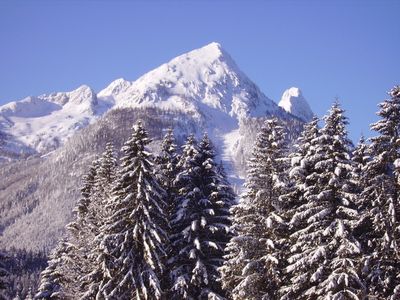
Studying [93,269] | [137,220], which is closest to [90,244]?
[93,269]

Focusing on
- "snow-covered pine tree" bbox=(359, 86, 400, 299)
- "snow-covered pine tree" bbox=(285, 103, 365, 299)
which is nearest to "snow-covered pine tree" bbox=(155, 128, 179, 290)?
"snow-covered pine tree" bbox=(285, 103, 365, 299)

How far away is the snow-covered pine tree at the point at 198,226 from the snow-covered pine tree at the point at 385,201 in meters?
11.4

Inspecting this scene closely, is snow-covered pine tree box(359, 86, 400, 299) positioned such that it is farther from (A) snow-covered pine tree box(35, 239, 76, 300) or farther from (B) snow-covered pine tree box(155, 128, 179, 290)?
(A) snow-covered pine tree box(35, 239, 76, 300)

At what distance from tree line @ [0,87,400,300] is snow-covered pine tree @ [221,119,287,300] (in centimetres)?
7

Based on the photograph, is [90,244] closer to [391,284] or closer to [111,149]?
[111,149]

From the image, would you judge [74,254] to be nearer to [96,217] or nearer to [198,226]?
[96,217]

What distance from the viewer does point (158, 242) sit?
40.3m

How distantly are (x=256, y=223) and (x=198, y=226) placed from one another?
236 inches

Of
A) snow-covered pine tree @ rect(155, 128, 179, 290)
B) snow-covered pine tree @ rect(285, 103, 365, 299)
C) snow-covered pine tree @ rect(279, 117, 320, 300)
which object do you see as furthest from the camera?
snow-covered pine tree @ rect(155, 128, 179, 290)

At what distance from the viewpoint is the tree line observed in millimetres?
31250

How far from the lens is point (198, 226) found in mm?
41344

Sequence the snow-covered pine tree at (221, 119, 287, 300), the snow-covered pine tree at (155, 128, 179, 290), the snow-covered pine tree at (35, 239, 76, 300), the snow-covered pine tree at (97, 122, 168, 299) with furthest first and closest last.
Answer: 1. the snow-covered pine tree at (35, 239, 76, 300)
2. the snow-covered pine tree at (155, 128, 179, 290)
3. the snow-covered pine tree at (97, 122, 168, 299)
4. the snow-covered pine tree at (221, 119, 287, 300)

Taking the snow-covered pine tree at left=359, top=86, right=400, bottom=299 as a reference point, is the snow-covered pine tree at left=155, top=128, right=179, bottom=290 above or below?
above

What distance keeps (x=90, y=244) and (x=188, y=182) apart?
1057 centimetres
